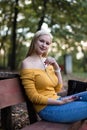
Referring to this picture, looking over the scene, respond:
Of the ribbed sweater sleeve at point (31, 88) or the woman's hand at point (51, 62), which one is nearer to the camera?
the ribbed sweater sleeve at point (31, 88)

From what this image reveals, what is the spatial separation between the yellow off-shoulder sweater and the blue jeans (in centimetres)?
10

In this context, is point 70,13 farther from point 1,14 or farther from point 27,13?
point 1,14

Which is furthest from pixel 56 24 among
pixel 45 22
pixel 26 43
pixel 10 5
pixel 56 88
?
pixel 56 88

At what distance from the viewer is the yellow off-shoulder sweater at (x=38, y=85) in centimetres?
331

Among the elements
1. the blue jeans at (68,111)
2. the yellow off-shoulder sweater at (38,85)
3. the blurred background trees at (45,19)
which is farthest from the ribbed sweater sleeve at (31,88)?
the blurred background trees at (45,19)

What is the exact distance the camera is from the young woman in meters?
3.24

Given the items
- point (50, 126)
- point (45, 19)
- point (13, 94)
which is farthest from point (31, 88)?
point (45, 19)

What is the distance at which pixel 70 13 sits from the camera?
10.8 metres

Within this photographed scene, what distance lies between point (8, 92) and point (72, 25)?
9656mm

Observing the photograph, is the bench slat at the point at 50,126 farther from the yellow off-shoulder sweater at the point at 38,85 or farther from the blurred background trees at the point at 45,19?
the blurred background trees at the point at 45,19

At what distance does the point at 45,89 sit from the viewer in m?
3.43

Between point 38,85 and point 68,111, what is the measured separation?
0.40m

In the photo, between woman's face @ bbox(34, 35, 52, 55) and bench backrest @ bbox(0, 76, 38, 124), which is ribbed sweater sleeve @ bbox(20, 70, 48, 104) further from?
woman's face @ bbox(34, 35, 52, 55)

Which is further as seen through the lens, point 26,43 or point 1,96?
point 26,43
